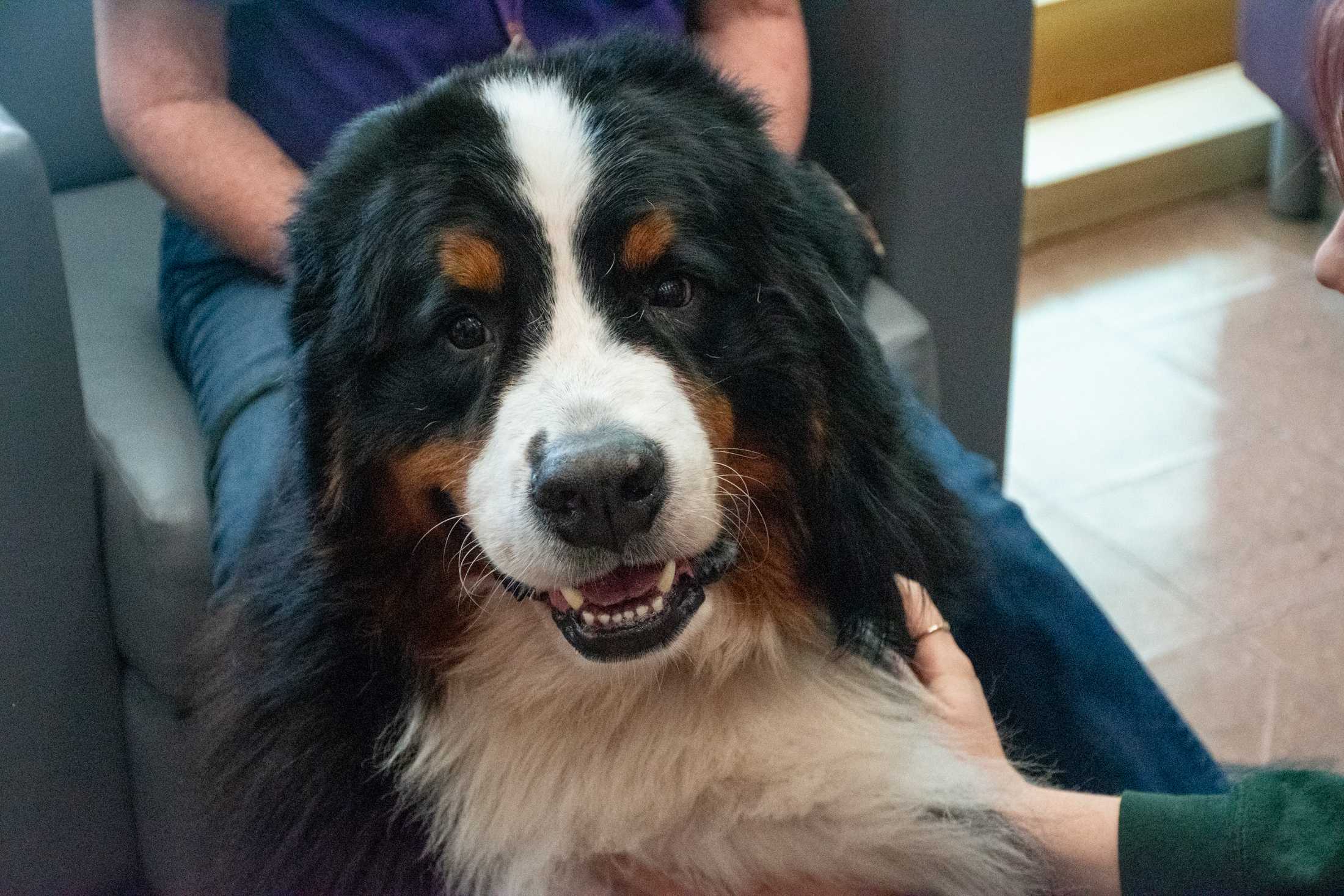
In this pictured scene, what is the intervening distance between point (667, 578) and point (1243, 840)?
1.55ft

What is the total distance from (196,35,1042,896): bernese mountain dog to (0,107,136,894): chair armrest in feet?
1.30

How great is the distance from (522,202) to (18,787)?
3.28ft

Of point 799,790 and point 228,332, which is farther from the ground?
point 228,332

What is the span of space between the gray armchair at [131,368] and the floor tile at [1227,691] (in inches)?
18.9

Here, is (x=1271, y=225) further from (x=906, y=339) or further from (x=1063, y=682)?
(x=1063, y=682)

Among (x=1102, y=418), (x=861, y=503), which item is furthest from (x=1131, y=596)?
(x=861, y=503)

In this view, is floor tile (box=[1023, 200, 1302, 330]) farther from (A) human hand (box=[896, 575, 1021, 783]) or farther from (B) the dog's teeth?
(B) the dog's teeth

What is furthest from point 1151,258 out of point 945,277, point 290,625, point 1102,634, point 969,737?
point 290,625

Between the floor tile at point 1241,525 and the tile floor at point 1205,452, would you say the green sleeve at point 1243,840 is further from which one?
the floor tile at point 1241,525

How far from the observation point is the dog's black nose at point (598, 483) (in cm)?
97

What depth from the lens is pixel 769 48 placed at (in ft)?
5.50

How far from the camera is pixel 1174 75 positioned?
390cm

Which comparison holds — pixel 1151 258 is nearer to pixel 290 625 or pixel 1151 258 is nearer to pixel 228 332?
pixel 228 332

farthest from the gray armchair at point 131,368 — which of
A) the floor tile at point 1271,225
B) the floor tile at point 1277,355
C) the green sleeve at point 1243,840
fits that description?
the floor tile at point 1271,225
